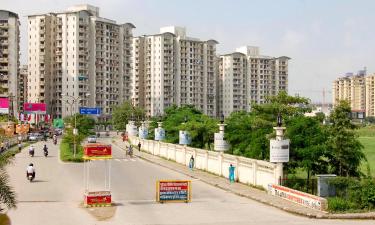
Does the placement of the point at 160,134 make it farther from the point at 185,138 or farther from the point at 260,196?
the point at 260,196

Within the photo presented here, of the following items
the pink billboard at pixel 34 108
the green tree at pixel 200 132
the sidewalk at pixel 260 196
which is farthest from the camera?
the pink billboard at pixel 34 108

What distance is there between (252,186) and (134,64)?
146 m

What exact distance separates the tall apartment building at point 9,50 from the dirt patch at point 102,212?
108 m

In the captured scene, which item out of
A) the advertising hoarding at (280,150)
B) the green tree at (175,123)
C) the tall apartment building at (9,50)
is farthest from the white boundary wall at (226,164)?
the tall apartment building at (9,50)

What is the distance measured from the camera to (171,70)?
16875 cm

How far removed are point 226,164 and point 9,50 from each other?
333 ft

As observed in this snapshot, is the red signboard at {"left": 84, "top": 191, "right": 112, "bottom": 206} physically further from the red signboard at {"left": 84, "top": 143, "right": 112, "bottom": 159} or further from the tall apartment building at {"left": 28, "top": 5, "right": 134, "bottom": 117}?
the tall apartment building at {"left": 28, "top": 5, "right": 134, "bottom": 117}

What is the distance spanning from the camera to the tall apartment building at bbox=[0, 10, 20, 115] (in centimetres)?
12694

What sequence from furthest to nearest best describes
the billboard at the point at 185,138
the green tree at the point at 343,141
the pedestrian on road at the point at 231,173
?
the billboard at the point at 185,138 < the pedestrian on road at the point at 231,173 < the green tree at the point at 343,141

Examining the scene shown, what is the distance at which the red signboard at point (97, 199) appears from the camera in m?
24.7

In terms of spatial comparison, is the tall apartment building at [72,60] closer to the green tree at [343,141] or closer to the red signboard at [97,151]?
the green tree at [343,141]

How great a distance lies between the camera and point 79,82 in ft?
469

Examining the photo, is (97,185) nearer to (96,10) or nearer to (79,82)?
(79,82)

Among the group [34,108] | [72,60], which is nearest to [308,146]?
[34,108]
